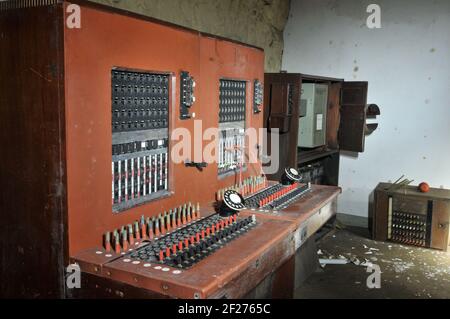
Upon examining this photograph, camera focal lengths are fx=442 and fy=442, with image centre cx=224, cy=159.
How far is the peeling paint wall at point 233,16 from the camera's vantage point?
10.3 ft

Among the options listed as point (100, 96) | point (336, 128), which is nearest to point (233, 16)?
point (336, 128)

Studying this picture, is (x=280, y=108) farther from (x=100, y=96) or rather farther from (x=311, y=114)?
(x=100, y=96)

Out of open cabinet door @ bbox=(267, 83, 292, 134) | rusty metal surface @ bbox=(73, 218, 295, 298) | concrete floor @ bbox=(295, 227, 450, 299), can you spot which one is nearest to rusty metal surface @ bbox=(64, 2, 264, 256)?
rusty metal surface @ bbox=(73, 218, 295, 298)

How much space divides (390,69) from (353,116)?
68 cm

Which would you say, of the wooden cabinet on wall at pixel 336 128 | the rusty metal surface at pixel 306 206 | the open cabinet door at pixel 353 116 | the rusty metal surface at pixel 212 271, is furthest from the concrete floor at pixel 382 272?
the rusty metal surface at pixel 212 271

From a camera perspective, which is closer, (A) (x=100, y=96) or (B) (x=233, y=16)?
(A) (x=100, y=96)

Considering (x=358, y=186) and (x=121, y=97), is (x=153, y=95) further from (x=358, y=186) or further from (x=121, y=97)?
(x=358, y=186)

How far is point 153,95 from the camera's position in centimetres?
204

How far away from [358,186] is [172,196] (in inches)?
133

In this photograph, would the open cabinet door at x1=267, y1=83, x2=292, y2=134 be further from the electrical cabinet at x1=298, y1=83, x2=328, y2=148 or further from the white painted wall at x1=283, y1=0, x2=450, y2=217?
the white painted wall at x1=283, y1=0, x2=450, y2=217

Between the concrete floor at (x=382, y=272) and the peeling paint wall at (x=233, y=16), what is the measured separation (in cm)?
207

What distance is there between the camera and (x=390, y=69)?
4.70m

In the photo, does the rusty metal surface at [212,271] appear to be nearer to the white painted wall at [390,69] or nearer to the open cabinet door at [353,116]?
the open cabinet door at [353,116]
